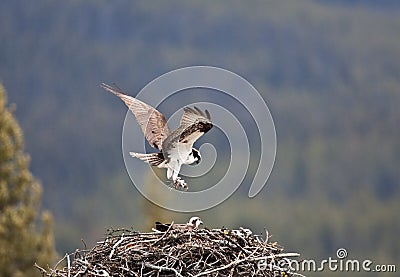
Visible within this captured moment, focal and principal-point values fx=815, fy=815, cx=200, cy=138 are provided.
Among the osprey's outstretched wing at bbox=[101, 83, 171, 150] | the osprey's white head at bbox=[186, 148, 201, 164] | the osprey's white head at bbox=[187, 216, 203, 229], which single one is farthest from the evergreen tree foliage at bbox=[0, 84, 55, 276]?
the osprey's white head at bbox=[187, 216, 203, 229]

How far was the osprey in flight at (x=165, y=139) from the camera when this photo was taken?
6.35 m

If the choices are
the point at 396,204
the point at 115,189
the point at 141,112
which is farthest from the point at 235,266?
the point at 115,189

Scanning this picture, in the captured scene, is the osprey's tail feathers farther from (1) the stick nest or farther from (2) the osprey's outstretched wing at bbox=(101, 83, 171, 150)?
(1) the stick nest

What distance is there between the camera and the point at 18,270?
75.7 feet

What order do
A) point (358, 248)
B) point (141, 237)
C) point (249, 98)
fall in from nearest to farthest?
1. point (141, 237)
2. point (249, 98)
3. point (358, 248)

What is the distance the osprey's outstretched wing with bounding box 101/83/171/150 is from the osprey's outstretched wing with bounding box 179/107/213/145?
0.41m

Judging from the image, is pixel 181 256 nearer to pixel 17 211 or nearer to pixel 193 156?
pixel 193 156

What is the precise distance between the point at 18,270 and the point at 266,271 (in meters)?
18.5

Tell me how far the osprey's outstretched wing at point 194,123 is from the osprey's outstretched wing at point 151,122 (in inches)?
16.2

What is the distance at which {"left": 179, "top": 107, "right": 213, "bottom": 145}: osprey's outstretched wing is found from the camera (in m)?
6.02

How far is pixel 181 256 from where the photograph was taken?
18.3 feet

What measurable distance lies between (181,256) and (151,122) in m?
1.54

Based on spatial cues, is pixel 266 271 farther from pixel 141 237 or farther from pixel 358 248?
pixel 358 248

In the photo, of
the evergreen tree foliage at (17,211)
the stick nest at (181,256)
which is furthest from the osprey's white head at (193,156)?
the evergreen tree foliage at (17,211)
